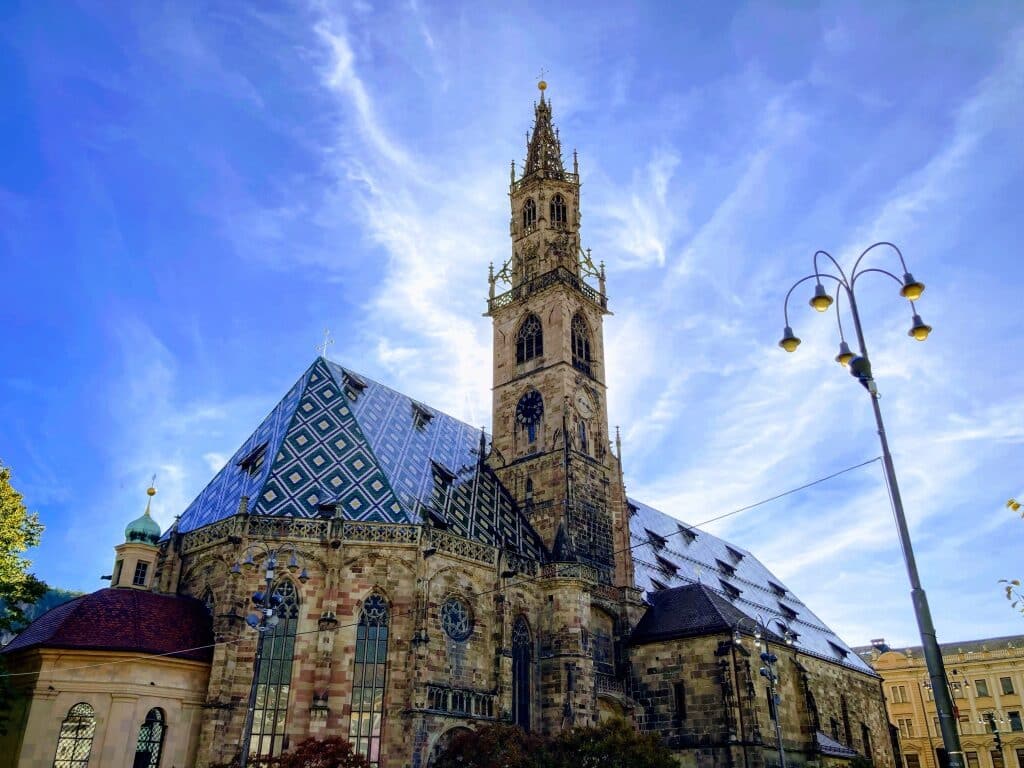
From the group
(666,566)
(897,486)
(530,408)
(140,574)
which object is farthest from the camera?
(666,566)

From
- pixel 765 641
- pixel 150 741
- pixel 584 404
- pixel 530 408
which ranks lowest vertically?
pixel 150 741

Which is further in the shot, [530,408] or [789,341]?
[530,408]

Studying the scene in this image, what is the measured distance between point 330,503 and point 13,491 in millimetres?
9836

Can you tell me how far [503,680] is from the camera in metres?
27.6

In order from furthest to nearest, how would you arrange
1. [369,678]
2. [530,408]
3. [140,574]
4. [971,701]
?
[971,701] → [530,408] → [140,574] → [369,678]

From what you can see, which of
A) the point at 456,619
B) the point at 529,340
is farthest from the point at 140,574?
the point at 529,340

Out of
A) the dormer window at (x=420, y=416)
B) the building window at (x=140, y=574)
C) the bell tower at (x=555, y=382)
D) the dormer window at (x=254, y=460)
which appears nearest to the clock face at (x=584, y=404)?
the bell tower at (x=555, y=382)

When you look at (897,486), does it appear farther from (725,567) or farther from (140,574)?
(725,567)

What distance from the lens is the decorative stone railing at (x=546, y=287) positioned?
4169cm

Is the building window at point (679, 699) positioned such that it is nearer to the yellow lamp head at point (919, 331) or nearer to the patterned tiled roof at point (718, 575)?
the patterned tiled roof at point (718, 575)

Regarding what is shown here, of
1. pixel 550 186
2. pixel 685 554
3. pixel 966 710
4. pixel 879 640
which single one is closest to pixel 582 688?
pixel 685 554

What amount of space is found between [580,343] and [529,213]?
845cm

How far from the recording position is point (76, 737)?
22219 millimetres

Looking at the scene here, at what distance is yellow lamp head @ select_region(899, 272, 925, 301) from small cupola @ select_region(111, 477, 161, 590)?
2485 cm
